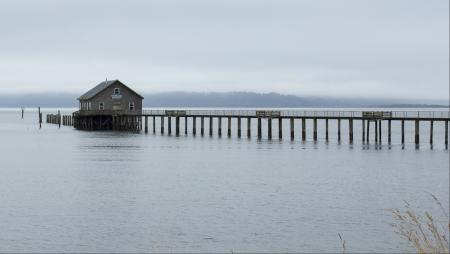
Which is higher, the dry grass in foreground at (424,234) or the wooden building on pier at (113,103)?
the wooden building on pier at (113,103)

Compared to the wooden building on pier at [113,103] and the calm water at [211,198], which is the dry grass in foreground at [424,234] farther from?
the wooden building on pier at [113,103]

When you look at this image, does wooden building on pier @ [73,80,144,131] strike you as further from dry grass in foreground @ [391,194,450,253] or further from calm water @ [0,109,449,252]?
dry grass in foreground @ [391,194,450,253]

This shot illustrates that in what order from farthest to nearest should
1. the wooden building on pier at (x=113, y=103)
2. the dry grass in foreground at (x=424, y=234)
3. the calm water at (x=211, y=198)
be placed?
the wooden building on pier at (x=113, y=103)
the calm water at (x=211, y=198)
the dry grass in foreground at (x=424, y=234)

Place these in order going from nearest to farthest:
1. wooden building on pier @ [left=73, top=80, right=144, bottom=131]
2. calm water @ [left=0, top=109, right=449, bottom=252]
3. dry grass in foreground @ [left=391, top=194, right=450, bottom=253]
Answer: dry grass in foreground @ [left=391, top=194, right=450, bottom=253] < calm water @ [left=0, top=109, right=449, bottom=252] < wooden building on pier @ [left=73, top=80, right=144, bottom=131]

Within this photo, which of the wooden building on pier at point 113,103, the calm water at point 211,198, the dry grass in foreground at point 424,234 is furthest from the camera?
the wooden building on pier at point 113,103

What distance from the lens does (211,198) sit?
113 ft

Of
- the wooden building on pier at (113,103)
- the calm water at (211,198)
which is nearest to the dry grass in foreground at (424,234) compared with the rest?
the calm water at (211,198)

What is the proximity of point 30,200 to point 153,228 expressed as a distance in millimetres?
9479

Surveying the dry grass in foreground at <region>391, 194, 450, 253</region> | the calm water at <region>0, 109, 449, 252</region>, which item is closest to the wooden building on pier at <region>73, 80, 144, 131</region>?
the calm water at <region>0, 109, 449, 252</region>

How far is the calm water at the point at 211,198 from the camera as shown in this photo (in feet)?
81.4

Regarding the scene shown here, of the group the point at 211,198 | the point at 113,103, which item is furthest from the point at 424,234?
the point at 113,103

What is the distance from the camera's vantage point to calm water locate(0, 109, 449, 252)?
24.8m

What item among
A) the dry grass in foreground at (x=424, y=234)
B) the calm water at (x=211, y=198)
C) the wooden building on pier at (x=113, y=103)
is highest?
the wooden building on pier at (x=113, y=103)

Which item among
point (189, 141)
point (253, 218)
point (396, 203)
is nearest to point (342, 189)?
point (396, 203)
